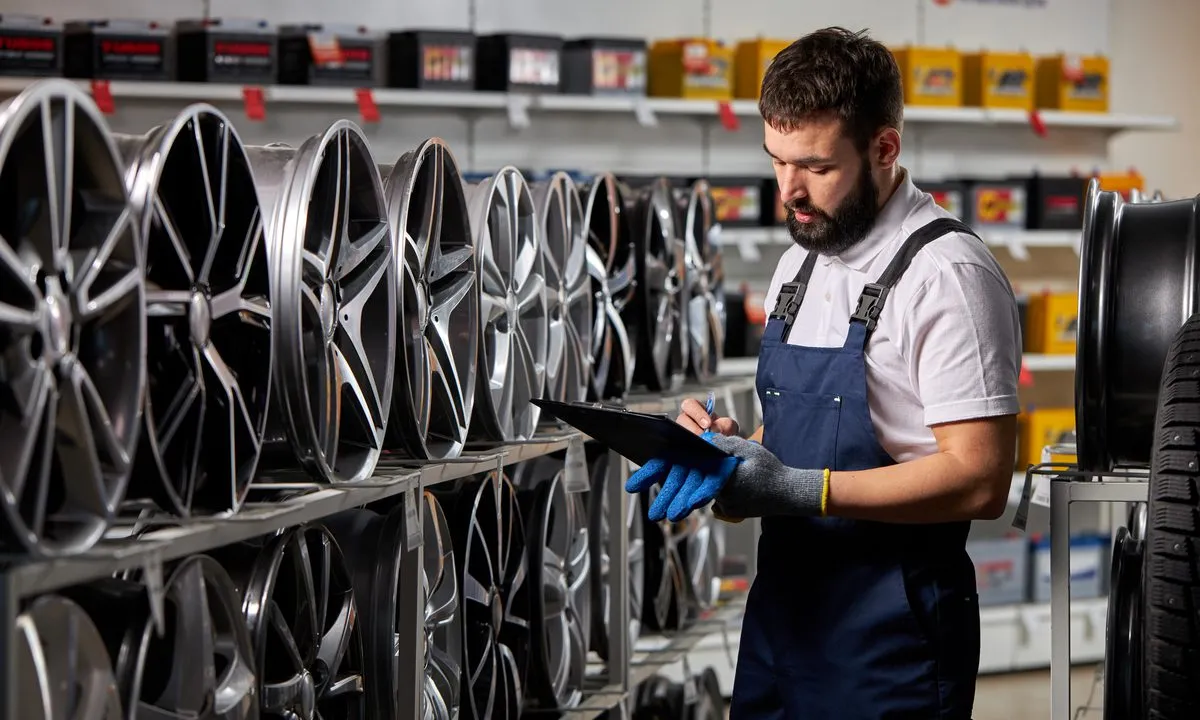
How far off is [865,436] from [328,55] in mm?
3735

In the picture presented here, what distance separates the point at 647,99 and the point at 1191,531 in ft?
13.4

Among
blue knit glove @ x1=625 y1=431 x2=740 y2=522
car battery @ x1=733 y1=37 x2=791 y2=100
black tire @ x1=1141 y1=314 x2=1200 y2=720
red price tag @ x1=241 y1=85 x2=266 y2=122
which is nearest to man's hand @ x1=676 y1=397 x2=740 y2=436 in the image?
blue knit glove @ x1=625 y1=431 x2=740 y2=522

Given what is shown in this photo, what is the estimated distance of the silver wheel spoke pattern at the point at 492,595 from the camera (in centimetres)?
291

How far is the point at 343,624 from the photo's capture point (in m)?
2.42

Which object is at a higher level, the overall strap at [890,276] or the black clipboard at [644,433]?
the overall strap at [890,276]

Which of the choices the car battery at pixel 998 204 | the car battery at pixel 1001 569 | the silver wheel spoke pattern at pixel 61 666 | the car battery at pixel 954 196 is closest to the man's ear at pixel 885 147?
the silver wheel spoke pattern at pixel 61 666

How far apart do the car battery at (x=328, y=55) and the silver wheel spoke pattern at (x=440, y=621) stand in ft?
9.90

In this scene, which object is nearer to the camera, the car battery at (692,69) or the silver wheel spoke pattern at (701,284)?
the silver wheel spoke pattern at (701,284)

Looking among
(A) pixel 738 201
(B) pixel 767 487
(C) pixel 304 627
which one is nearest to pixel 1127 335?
→ (B) pixel 767 487

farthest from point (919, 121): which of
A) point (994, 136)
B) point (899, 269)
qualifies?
point (899, 269)

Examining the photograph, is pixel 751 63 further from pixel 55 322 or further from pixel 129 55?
pixel 55 322

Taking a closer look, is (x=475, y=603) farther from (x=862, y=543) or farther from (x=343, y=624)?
(x=862, y=543)

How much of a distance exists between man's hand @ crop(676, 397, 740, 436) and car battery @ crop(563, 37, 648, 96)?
140 inches

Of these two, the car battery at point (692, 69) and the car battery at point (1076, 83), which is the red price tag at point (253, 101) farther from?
the car battery at point (1076, 83)
